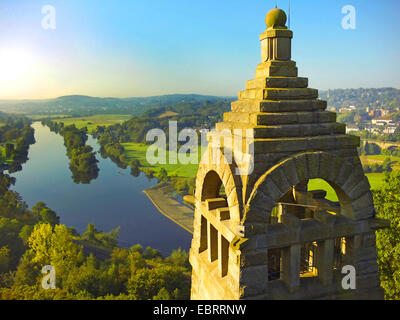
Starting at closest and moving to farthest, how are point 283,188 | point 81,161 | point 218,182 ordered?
point 283,188 → point 218,182 → point 81,161

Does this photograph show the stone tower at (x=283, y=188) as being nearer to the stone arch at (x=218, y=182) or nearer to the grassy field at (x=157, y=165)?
the stone arch at (x=218, y=182)

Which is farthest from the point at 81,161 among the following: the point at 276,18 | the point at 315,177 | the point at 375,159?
the point at 315,177

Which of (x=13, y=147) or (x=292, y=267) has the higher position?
(x=292, y=267)

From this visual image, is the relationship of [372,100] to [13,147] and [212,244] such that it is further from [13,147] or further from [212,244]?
[212,244]

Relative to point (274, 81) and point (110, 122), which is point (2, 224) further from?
point (110, 122)

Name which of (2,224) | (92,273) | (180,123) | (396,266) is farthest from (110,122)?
(396,266)

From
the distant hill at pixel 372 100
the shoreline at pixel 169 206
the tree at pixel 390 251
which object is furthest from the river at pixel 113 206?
the distant hill at pixel 372 100

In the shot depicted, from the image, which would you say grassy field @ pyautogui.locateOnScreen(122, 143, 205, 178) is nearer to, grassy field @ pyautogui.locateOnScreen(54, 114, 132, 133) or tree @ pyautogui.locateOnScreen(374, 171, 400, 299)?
grassy field @ pyautogui.locateOnScreen(54, 114, 132, 133)
